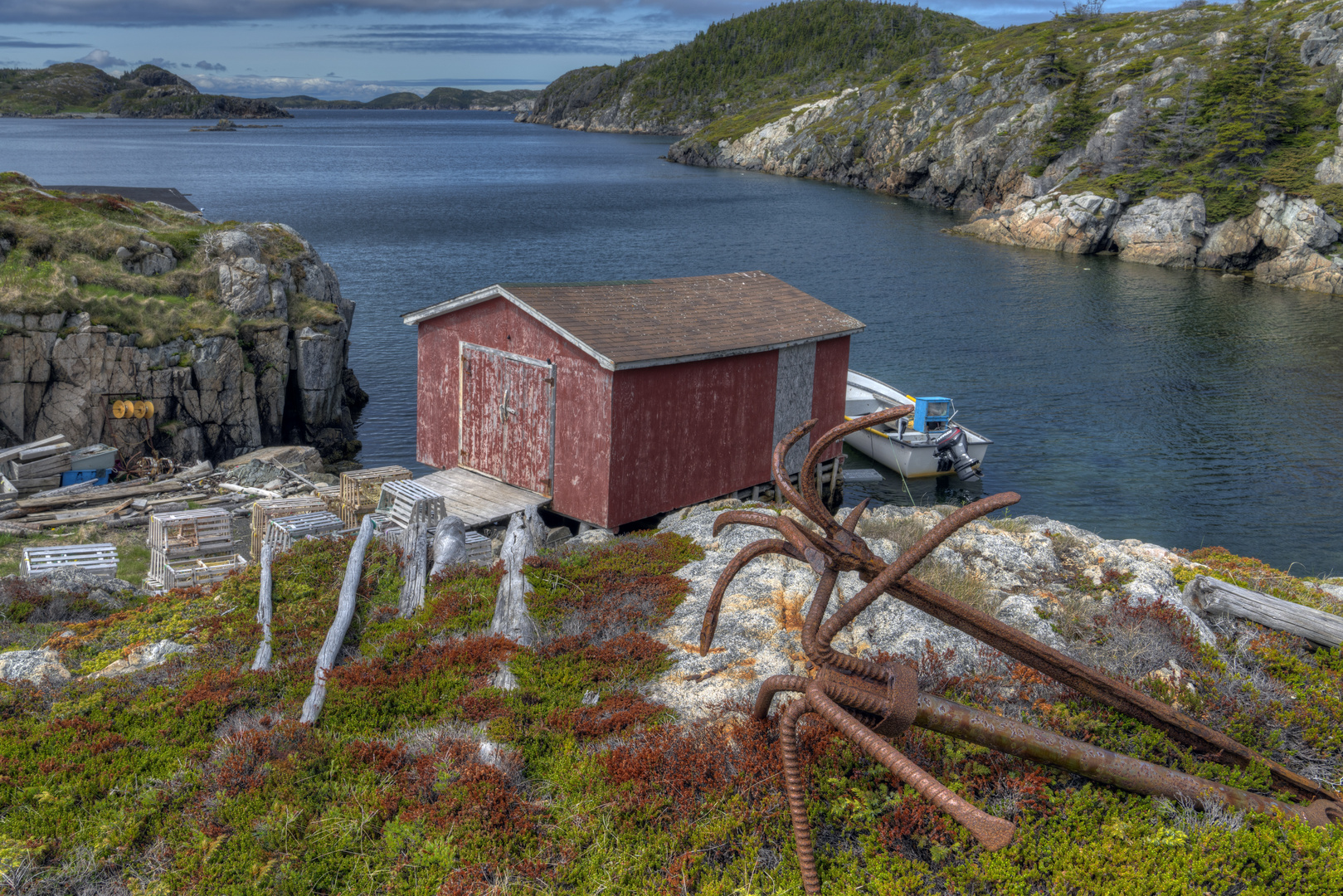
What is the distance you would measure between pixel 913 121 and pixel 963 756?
105959 millimetres

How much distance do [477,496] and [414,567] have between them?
25.2ft

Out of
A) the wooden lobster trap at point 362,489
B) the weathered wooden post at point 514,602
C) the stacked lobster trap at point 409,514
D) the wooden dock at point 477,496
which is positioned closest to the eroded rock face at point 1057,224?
the wooden dock at point 477,496

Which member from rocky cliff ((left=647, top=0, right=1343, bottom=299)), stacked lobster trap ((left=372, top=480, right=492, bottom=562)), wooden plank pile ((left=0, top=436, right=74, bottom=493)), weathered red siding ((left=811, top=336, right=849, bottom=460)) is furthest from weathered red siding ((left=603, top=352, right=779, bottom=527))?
rocky cliff ((left=647, top=0, right=1343, bottom=299))

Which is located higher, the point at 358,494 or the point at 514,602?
the point at 514,602

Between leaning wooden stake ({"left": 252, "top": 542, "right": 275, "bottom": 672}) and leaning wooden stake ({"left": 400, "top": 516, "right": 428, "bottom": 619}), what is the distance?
1426mm

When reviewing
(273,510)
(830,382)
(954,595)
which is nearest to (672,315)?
(830,382)

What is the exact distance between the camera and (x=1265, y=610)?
898 cm

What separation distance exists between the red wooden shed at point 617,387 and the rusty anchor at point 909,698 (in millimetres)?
11415

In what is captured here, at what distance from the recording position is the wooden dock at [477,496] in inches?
666

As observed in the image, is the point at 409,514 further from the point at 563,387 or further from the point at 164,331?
the point at 164,331

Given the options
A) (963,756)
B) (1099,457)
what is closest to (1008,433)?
(1099,457)

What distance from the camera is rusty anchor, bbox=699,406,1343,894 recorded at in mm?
4410

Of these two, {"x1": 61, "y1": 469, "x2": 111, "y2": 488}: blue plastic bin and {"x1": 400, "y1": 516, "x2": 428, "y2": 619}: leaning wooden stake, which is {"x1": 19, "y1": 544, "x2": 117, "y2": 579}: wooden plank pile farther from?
{"x1": 61, "y1": 469, "x2": 111, "y2": 488}: blue plastic bin

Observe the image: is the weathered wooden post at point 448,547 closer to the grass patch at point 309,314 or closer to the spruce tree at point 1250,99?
the grass patch at point 309,314
